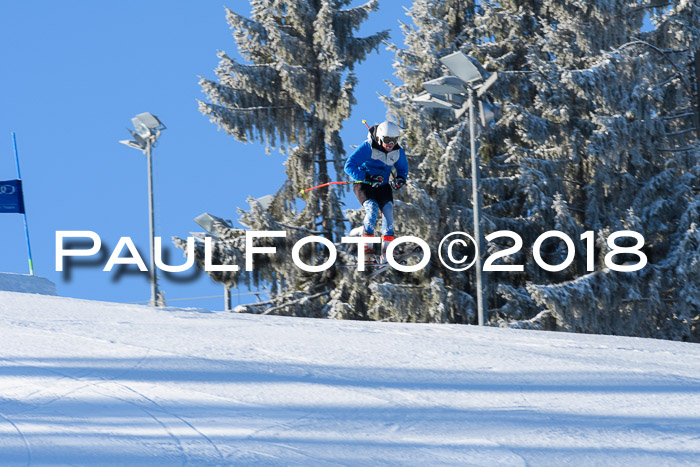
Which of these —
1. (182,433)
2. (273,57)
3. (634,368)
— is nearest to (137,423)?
(182,433)

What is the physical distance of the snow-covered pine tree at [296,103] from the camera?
77.6 feet

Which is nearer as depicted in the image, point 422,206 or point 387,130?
point 387,130

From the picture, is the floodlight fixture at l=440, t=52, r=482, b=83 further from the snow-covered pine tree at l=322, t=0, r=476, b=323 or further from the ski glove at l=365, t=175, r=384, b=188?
the snow-covered pine tree at l=322, t=0, r=476, b=323

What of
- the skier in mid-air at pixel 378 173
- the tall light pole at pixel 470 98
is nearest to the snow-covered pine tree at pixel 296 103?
the tall light pole at pixel 470 98

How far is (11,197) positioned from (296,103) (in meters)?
7.86

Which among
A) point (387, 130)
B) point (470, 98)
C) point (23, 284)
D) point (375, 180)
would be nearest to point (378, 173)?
point (375, 180)

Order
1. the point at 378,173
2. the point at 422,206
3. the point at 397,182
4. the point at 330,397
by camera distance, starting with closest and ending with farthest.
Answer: the point at 330,397 → the point at 397,182 → the point at 378,173 → the point at 422,206

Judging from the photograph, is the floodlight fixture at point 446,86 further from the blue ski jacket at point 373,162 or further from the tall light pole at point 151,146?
the tall light pole at point 151,146

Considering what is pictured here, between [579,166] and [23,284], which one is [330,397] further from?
[579,166]

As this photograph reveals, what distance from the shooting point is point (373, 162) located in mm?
12266

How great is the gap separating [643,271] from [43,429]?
57.6 feet

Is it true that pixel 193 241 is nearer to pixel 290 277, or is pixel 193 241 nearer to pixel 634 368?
pixel 290 277

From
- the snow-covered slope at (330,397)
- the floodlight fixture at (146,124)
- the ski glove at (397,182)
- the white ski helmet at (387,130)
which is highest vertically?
the floodlight fixture at (146,124)

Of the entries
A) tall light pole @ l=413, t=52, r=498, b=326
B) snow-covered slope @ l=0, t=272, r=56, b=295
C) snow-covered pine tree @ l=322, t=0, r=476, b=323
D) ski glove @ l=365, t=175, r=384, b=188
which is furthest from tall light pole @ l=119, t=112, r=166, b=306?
ski glove @ l=365, t=175, r=384, b=188
